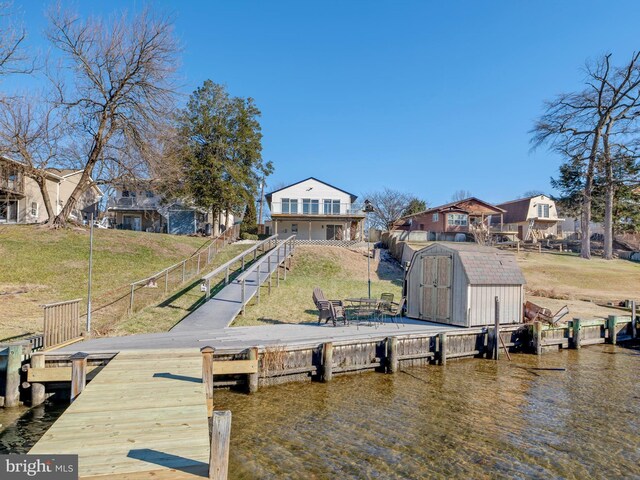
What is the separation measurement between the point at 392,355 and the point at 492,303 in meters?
5.28

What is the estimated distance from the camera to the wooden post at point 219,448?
382cm

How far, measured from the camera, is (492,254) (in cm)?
1502

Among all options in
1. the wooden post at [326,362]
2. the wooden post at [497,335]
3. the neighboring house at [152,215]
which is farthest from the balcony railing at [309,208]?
the wooden post at [326,362]

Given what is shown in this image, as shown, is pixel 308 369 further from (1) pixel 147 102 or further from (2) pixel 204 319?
(1) pixel 147 102

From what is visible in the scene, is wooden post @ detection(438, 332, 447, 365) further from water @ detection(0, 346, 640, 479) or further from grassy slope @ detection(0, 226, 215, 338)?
grassy slope @ detection(0, 226, 215, 338)

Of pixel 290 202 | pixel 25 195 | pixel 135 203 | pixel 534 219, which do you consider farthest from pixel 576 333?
pixel 135 203

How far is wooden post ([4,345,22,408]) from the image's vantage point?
8031 mm

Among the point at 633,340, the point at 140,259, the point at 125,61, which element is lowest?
the point at 633,340

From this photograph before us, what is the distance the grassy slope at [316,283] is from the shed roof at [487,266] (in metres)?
6.05

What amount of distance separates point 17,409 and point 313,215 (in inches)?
1234

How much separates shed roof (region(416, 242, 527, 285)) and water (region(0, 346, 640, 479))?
3.71 m

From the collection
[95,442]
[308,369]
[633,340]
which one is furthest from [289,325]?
[633,340]

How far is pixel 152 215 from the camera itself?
139ft

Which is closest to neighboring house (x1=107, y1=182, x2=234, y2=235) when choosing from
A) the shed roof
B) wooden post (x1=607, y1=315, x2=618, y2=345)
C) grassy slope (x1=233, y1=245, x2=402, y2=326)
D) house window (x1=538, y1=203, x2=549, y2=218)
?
grassy slope (x1=233, y1=245, x2=402, y2=326)
